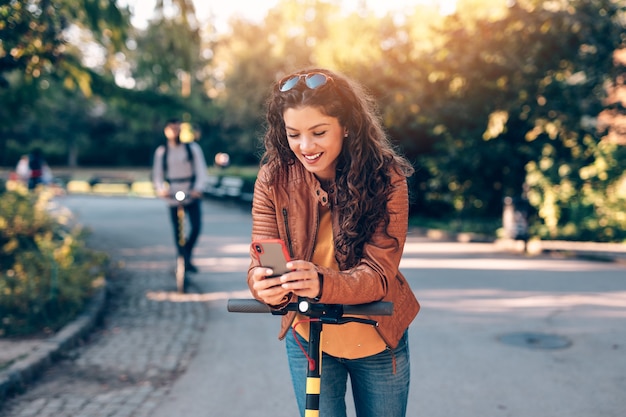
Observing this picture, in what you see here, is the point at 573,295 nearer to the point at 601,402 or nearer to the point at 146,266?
the point at 601,402

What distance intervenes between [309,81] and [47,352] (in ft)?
14.6

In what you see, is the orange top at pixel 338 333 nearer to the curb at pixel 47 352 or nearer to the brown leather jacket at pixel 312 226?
the brown leather jacket at pixel 312 226

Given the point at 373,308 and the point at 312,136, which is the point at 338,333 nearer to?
the point at 373,308

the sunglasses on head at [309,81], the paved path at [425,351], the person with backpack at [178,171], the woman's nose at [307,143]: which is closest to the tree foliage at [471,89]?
the person with backpack at [178,171]

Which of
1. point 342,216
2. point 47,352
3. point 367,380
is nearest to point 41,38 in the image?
point 47,352

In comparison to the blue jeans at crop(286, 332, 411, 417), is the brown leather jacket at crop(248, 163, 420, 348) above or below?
above

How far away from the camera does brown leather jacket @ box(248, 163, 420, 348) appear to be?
221 centimetres

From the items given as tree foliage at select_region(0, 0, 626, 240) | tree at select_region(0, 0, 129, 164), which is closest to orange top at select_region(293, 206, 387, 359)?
tree at select_region(0, 0, 129, 164)

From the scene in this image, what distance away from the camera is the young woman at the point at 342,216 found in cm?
222

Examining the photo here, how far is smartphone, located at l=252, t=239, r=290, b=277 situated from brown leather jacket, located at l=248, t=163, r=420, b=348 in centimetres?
30

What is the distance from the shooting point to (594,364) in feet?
18.4

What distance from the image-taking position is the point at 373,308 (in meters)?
2.09

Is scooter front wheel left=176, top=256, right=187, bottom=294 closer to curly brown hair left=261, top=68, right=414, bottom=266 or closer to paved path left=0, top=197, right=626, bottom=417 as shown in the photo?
paved path left=0, top=197, right=626, bottom=417

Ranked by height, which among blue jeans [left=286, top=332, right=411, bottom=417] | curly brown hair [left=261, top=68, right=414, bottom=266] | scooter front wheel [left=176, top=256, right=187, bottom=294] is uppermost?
curly brown hair [left=261, top=68, right=414, bottom=266]
